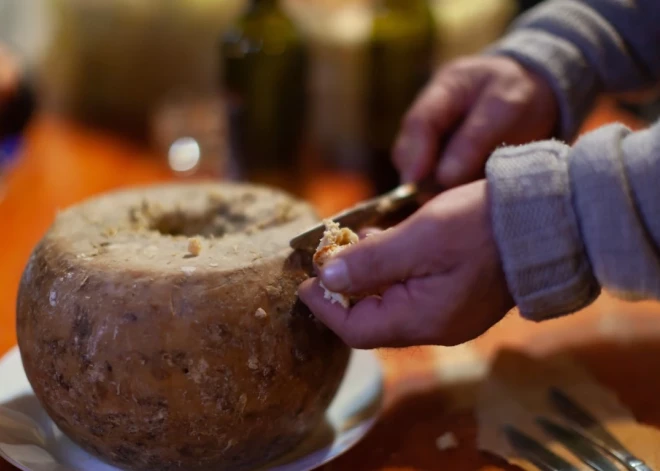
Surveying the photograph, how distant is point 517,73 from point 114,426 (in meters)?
→ 0.70

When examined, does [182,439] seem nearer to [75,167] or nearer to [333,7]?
[75,167]

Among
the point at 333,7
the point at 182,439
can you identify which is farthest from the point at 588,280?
the point at 333,7

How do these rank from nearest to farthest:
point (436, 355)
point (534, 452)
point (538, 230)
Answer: point (538, 230) → point (534, 452) → point (436, 355)

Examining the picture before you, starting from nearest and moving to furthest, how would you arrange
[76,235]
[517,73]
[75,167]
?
[76,235] < [517,73] < [75,167]

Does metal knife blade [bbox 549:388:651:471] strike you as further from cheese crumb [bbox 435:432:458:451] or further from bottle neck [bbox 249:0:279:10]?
bottle neck [bbox 249:0:279:10]

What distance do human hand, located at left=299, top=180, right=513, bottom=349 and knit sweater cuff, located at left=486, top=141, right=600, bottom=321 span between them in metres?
0.02

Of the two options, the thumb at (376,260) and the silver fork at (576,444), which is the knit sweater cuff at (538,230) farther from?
the silver fork at (576,444)

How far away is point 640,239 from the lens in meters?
0.63

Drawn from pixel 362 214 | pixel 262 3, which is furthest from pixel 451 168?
pixel 262 3

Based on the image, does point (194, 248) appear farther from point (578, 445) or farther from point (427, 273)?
point (578, 445)

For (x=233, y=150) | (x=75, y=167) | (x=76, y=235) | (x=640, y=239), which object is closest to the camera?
(x=640, y=239)

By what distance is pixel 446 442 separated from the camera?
801 millimetres

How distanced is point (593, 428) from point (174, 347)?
0.46 metres

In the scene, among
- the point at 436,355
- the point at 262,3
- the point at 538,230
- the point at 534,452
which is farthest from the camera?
the point at 262,3
